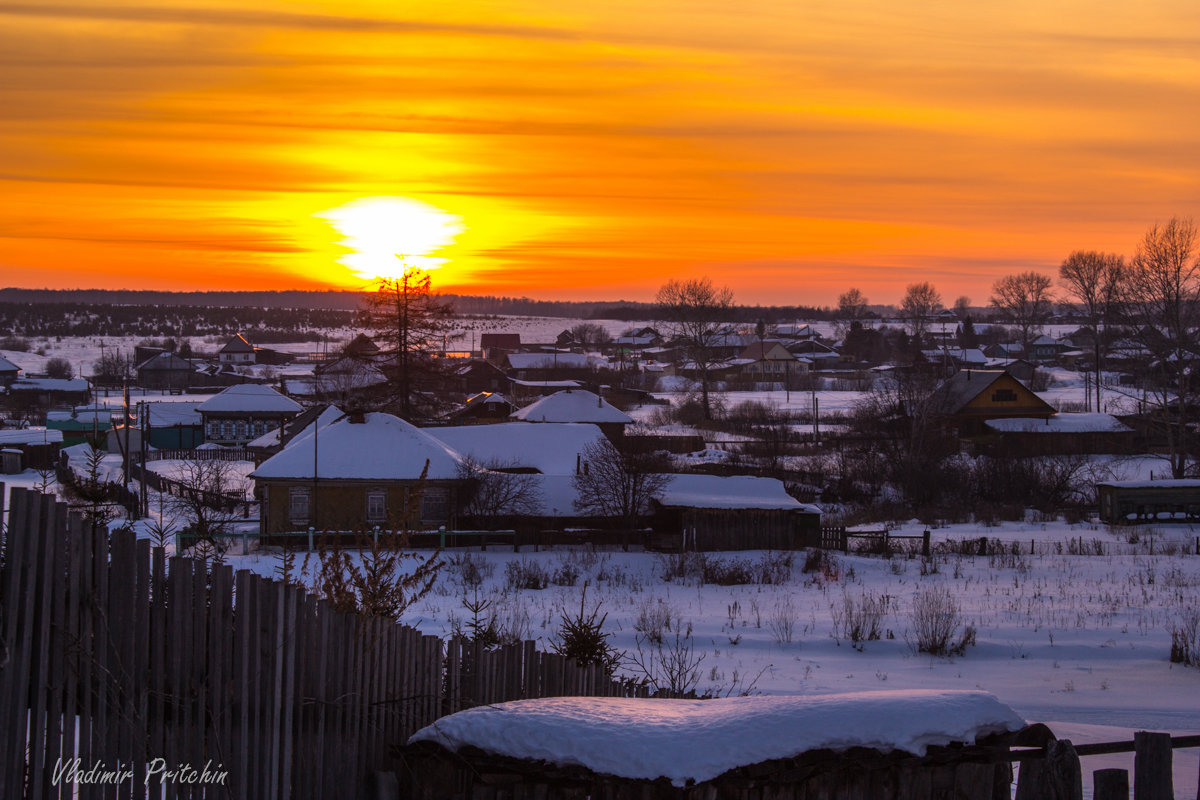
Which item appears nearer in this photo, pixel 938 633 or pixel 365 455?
pixel 938 633

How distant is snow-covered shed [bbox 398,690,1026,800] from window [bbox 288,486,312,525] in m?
24.9

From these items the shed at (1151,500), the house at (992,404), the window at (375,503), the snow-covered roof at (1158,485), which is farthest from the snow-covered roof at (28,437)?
the snow-covered roof at (1158,485)

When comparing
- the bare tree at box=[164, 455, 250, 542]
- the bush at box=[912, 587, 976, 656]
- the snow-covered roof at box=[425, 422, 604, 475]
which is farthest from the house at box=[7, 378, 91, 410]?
the bush at box=[912, 587, 976, 656]

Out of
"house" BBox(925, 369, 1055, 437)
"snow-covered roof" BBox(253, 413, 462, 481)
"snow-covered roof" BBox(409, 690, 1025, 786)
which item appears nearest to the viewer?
"snow-covered roof" BBox(409, 690, 1025, 786)

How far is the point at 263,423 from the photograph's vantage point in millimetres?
59188

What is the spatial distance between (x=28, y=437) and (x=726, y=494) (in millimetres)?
40856

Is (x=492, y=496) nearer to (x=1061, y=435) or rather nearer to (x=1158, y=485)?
Result: (x=1158, y=485)

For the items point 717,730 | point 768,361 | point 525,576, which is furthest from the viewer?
point 768,361

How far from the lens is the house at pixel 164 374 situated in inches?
3509

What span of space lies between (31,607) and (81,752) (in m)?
0.73

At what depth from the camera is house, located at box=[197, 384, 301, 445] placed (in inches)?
2288

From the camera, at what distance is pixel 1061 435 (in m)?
50.9

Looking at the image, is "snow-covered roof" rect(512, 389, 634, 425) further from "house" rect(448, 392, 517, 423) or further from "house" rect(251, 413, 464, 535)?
"house" rect(251, 413, 464, 535)

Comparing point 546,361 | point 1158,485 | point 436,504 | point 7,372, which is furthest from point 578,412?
point 7,372
